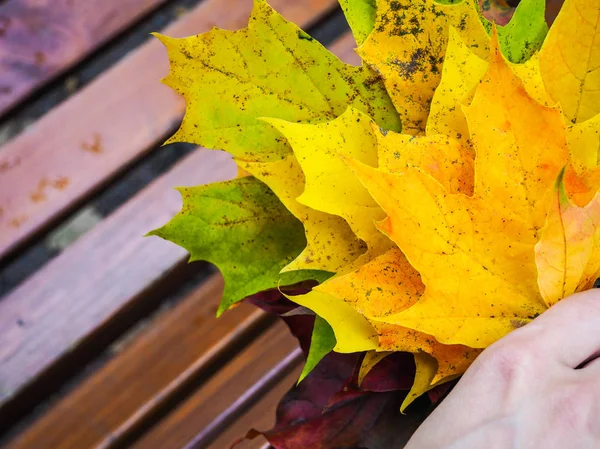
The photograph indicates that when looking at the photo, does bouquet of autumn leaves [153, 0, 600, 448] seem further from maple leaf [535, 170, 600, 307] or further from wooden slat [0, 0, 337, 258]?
wooden slat [0, 0, 337, 258]

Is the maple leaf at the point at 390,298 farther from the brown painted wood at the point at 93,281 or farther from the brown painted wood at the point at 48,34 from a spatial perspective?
the brown painted wood at the point at 48,34

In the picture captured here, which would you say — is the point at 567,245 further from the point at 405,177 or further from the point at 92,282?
the point at 92,282

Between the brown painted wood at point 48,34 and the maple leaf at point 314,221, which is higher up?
the brown painted wood at point 48,34

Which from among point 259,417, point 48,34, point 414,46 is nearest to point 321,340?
point 414,46

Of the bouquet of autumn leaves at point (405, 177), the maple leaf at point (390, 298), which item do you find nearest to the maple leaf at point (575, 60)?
the bouquet of autumn leaves at point (405, 177)

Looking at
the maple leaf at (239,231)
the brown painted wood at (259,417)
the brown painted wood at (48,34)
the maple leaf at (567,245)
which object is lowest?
the brown painted wood at (259,417)

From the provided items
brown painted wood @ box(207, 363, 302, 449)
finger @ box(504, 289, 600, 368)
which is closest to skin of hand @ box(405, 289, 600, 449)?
finger @ box(504, 289, 600, 368)

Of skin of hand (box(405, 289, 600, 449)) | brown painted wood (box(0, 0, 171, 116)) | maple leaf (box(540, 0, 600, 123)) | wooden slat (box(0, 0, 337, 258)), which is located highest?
brown painted wood (box(0, 0, 171, 116))

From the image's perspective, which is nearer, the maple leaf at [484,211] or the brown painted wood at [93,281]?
the maple leaf at [484,211]
